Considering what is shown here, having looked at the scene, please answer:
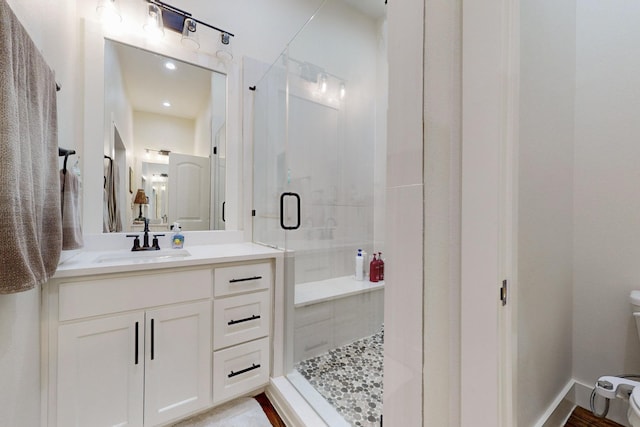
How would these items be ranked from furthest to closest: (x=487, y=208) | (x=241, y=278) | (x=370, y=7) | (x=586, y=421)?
(x=370, y=7)
(x=241, y=278)
(x=586, y=421)
(x=487, y=208)

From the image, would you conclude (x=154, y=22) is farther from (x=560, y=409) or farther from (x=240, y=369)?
(x=560, y=409)

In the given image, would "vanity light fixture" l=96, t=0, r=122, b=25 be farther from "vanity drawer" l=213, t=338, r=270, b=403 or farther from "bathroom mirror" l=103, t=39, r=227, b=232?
"vanity drawer" l=213, t=338, r=270, b=403

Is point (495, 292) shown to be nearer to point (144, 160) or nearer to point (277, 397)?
point (277, 397)

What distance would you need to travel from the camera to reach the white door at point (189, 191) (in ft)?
6.21

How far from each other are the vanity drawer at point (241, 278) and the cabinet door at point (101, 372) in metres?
0.37

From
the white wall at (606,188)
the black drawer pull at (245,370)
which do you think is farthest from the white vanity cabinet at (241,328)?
the white wall at (606,188)

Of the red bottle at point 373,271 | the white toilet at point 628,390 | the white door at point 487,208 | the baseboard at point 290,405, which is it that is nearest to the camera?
the white door at point 487,208

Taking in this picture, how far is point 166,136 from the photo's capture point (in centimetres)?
188

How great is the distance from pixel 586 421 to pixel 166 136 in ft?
9.94

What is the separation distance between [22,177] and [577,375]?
8.75ft

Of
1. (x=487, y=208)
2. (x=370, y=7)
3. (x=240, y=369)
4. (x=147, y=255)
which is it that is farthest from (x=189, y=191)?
(x=370, y=7)

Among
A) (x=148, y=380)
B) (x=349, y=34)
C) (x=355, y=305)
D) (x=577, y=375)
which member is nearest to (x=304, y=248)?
(x=355, y=305)

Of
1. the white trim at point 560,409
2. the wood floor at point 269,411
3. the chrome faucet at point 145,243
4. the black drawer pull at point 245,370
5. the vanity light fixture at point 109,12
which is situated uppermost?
the vanity light fixture at point 109,12

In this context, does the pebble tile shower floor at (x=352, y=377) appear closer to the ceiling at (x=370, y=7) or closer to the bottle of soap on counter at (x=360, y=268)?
the bottle of soap on counter at (x=360, y=268)
